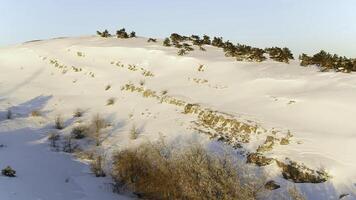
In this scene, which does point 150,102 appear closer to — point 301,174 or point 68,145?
point 68,145

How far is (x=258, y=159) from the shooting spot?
15117mm

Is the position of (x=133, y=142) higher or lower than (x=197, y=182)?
lower

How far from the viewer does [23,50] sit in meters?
30.8

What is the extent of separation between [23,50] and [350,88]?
66.0 feet

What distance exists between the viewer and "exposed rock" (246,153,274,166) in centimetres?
1484

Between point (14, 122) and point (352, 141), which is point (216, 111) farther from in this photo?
point (14, 122)

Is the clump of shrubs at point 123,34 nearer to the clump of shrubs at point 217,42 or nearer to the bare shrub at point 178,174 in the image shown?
the clump of shrubs at point 217,42

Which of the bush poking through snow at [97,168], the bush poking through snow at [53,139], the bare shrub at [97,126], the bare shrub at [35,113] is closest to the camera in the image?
the bush poking through snow at [97,168]

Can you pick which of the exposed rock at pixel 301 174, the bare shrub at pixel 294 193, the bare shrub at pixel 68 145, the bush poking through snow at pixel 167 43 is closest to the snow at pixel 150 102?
the exposed rock at pixel 301 174

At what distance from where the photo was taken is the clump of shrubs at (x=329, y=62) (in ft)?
63.1

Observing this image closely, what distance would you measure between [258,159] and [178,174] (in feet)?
10.4

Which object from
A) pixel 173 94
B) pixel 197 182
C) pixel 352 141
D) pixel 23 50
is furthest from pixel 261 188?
pixel 23 50

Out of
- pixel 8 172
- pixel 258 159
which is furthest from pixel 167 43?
pixel 8 172

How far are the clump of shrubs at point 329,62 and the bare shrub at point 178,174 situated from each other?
7311 millimetres
